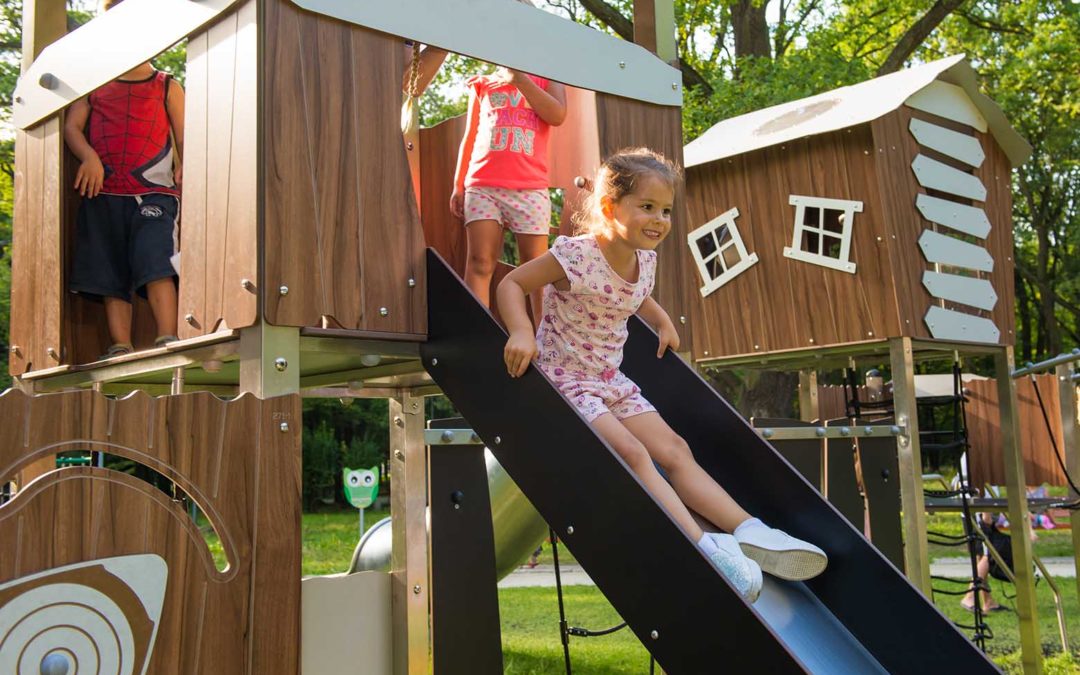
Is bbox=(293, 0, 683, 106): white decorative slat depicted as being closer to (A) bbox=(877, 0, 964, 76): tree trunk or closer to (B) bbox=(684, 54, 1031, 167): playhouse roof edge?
(B) bbox=(684, 54, 1031, 167): playhouse roof edge

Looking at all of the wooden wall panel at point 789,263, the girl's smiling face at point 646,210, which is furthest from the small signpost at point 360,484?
the girl's smiling face at point 646,210

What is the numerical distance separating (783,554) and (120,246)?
3.56 meters

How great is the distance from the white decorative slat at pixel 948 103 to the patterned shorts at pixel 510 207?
3833mm

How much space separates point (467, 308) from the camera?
13.0 ft

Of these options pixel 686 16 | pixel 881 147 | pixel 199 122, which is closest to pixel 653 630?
pixel 199 122

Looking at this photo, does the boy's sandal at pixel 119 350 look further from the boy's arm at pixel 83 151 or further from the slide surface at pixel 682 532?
the slide surface at pixel 682 532

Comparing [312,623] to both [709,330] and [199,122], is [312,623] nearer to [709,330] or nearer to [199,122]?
[199,122]

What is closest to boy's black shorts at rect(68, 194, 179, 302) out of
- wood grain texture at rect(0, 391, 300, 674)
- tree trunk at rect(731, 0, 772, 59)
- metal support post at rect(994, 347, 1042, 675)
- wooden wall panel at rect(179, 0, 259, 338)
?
wooden wall panel at rect(179, 0, 259, 338)

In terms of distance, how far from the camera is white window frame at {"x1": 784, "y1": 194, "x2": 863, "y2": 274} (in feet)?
25.4

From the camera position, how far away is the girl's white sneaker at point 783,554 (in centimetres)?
367

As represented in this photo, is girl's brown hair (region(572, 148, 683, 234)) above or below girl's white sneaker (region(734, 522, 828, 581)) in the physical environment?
above

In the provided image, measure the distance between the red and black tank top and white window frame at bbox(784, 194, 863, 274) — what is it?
483cm

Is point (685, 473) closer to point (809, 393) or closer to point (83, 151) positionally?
point (83, 151)

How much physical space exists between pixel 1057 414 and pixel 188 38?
29.9ft
